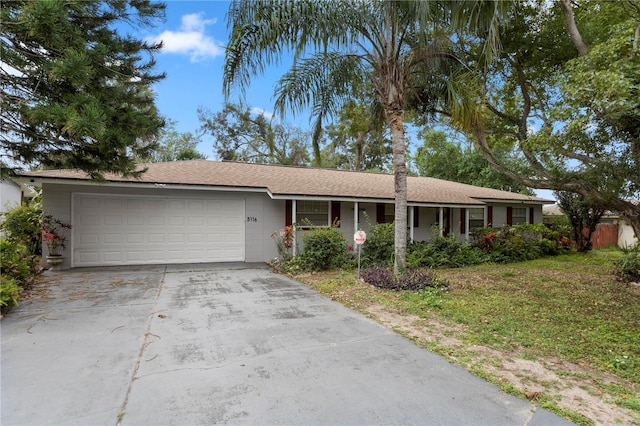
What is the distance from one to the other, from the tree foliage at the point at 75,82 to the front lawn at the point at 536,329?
5.13 meters

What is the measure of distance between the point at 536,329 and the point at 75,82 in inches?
302

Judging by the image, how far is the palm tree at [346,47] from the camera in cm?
662

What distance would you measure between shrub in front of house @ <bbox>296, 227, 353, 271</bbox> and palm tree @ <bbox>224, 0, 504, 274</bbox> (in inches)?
101

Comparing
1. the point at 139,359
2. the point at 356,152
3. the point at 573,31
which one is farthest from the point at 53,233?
the point at 356,152

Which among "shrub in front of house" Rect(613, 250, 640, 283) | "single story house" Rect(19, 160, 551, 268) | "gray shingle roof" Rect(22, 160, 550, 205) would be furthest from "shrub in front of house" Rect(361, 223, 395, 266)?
"shrub in front of house" Rect(613, 250, 640, 283)

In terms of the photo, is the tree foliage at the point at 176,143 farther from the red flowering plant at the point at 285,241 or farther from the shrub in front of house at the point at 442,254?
the shrub in front of house at the point at 442,254

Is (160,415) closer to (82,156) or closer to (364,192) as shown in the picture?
(82,156)

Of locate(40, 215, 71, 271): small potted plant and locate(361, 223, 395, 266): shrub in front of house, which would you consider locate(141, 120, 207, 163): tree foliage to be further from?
locate(361, 223, 395, 266): shrub in front of house

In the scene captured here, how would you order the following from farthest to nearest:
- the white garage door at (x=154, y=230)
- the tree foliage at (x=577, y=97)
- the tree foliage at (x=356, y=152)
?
the tree foliage at (x=356, y=152)
the white garage door at (x=154, y=230)
the tree foliage at (x=577, y=97)

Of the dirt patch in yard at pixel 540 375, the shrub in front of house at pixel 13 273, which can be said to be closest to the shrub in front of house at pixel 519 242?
the dirt patch in yard at pixel 540 375

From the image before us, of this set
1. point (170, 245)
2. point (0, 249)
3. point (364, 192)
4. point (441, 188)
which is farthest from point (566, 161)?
point (0, 249)

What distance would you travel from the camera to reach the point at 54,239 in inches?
364

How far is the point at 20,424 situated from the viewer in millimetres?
2586

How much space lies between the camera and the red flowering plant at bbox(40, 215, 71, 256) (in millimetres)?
9086
